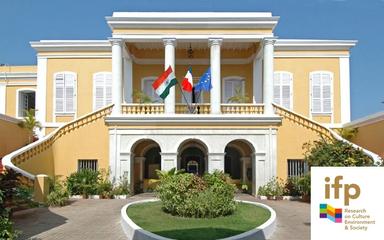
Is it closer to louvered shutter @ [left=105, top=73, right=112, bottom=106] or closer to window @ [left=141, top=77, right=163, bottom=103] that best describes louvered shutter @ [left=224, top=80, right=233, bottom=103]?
window @ [left=141, top=77, right=163, bottom=103]

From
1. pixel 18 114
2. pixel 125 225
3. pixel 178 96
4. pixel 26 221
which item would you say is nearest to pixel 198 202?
pixel 125 225

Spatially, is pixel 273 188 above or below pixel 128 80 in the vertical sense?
below

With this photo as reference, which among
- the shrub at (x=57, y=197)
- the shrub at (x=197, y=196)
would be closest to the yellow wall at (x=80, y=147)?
the shrub at (x=57, y=197)

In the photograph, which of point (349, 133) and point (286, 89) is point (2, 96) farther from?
point (349, 133)

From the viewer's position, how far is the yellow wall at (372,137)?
71.5ft

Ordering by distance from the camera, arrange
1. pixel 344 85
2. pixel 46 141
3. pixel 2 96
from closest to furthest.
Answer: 1. pixel 46 141
2. pixel 344 85
3. pixel 2 96

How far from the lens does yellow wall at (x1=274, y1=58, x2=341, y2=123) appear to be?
2806 centimetres

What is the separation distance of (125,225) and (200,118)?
383 inches

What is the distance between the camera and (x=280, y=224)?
15.0 meters

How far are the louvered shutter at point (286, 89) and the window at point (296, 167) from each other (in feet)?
18.0

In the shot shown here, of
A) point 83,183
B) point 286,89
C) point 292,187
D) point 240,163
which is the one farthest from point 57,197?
point 286,89

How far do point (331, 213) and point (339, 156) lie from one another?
35.1ft

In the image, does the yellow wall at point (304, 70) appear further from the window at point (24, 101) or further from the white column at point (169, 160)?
the window at point (24, 101)

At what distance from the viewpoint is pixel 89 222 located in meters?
15.3
